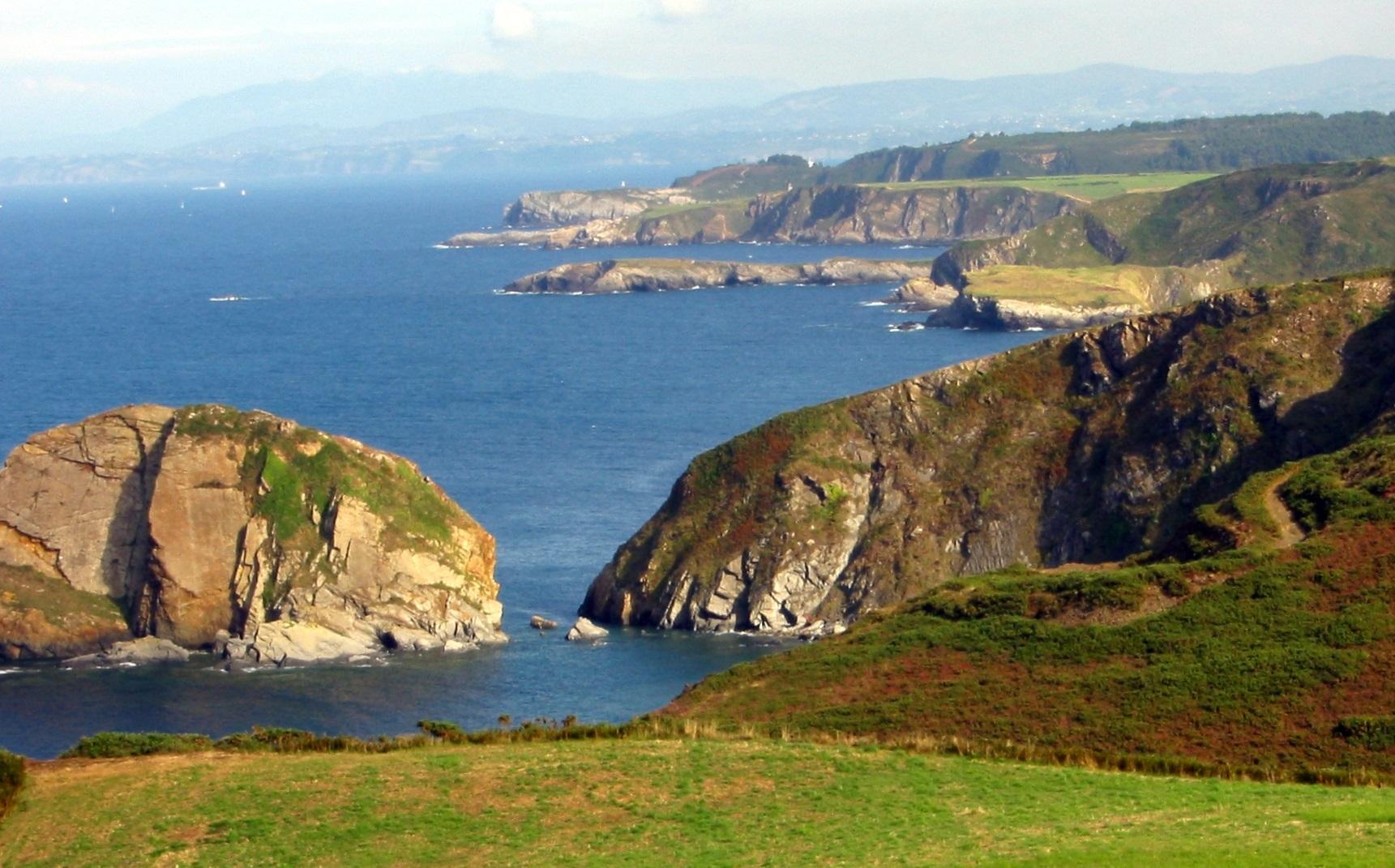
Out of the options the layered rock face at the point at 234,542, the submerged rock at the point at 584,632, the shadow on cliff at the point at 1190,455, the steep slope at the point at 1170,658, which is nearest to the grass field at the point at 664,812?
the steep slope at the point at 1170,658

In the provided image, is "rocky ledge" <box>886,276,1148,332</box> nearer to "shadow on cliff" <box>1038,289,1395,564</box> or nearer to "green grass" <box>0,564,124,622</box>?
"shadow on cliff" <box>1038,289,1395,564</box>

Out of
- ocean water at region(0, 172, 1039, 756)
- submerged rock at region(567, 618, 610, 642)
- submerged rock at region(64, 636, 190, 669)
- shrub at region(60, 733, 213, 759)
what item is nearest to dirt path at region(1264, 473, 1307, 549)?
ocean water at region(0, 172, 1039, 756)

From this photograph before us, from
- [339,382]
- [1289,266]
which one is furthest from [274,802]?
[1289,266]

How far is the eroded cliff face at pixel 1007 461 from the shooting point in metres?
73.4

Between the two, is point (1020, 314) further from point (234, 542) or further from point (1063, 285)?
point (234, 542)

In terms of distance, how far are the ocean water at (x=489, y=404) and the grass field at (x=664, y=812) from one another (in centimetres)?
2162

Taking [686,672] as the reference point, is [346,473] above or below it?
above

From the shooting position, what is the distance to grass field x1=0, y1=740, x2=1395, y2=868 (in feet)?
94.9


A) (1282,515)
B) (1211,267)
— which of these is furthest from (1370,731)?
(1211,267)

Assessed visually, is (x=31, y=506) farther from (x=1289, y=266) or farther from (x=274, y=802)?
(x=1289, y=266)

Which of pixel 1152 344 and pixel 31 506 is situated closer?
pixel 31 506

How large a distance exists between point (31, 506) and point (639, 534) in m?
23.2

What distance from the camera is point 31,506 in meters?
71.3

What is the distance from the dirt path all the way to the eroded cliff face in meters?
13.2
